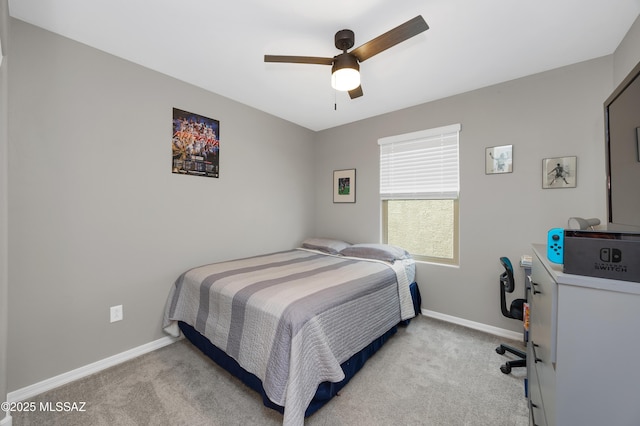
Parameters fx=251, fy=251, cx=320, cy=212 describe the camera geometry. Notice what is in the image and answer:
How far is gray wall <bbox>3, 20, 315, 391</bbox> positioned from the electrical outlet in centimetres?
5

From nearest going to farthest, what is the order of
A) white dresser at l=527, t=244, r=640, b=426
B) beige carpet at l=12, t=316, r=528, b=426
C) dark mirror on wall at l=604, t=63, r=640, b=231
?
white dresser at l=527, t=244, r=640, b=426 → dark mirror on wall at l=604, t=63, r=640, b=231 → beige carpet at l=12, t=316, r=528, b=426

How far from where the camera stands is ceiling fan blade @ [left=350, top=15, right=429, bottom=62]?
1.38m

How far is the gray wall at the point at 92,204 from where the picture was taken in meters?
1.74

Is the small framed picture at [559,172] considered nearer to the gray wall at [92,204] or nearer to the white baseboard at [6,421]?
the gray wall at [92,204]

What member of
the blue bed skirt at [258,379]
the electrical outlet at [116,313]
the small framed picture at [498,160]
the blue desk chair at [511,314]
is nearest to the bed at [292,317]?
the blue bed skirt at [258,379]

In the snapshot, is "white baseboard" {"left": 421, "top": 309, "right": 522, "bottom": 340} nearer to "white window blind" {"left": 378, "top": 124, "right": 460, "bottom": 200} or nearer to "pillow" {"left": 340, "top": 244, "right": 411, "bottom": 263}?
"pillow" {"left": 340, "top": 244, "right": 411, "bottom": 263}

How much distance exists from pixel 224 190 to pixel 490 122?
2941 millimetres

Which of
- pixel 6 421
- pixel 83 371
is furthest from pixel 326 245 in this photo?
pixel 6 421

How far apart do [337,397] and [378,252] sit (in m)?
1.55

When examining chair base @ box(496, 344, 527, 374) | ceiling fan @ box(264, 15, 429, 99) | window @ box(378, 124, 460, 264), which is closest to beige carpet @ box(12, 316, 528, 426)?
chair base @ box(496, 344, 527, 374)

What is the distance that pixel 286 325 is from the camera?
148 centimetres

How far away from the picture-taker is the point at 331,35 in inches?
72.9

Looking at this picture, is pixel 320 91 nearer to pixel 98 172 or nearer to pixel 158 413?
pixel 98 172

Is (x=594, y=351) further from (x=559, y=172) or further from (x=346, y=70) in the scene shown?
(x=559, y=172)
